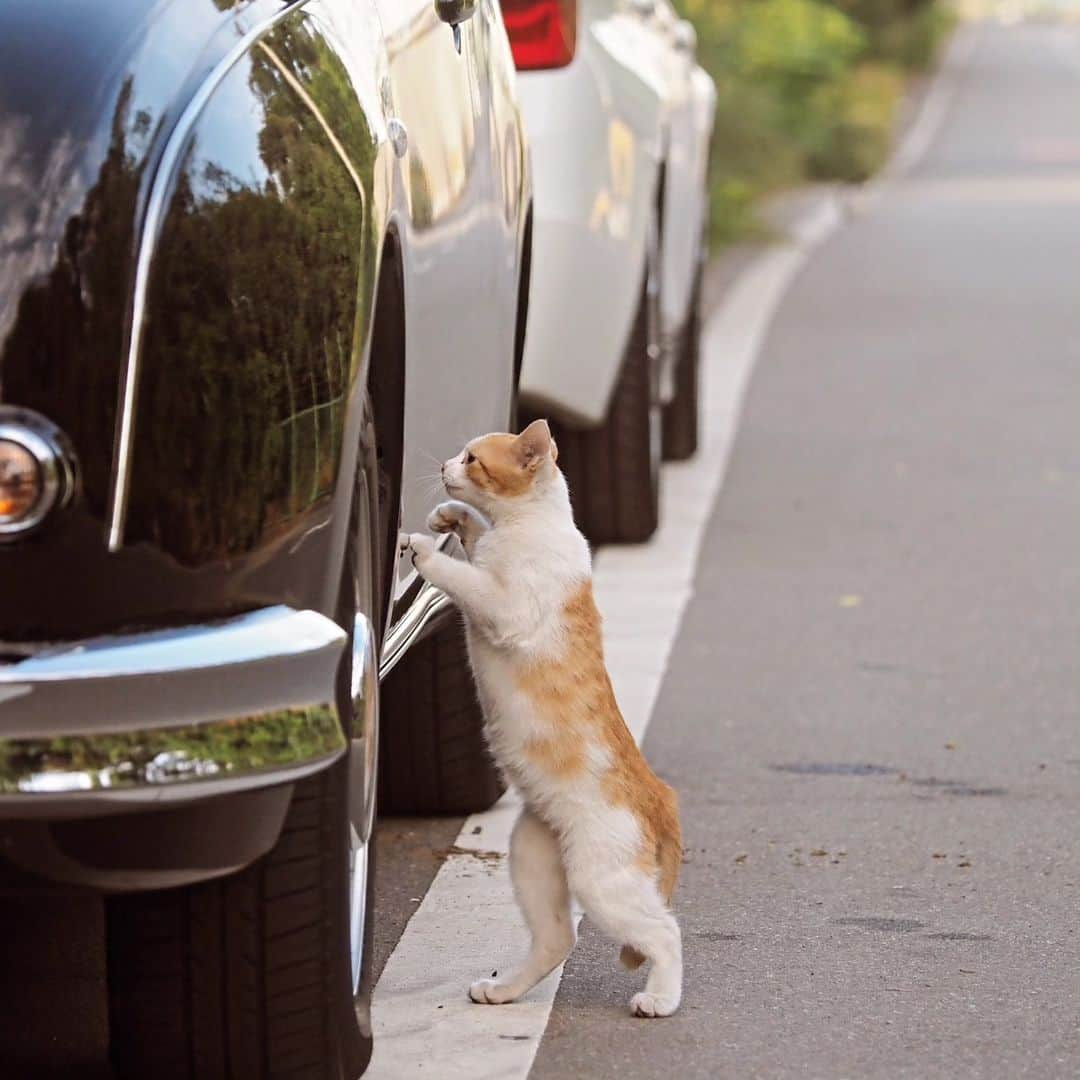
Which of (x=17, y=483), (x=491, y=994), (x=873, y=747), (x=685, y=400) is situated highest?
(x=17, y=483)

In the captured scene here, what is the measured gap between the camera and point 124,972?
353 centimetres

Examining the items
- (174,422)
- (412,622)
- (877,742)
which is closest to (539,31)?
(877,742)

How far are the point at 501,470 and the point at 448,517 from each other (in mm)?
116

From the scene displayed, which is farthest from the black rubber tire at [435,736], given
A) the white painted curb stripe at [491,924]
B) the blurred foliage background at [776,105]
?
the blurred foliage background at [776,105]

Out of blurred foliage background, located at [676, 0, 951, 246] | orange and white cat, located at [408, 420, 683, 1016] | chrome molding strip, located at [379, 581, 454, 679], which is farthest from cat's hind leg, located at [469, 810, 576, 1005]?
blurred foliage background, located at [676, 0, 951, 246]

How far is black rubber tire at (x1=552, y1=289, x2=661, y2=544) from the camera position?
26.7ft

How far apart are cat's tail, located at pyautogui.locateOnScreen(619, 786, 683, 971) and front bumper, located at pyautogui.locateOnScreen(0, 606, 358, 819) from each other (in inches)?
44.7

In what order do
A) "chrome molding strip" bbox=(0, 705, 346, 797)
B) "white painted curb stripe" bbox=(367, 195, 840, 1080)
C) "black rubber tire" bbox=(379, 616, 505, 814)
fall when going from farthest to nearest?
1. "black rubber tire" bbox=(379, 616, 505, 814)
2. "white painted curb stripe" bbox=(367, 195, 840, 1080)
3. "chrome molding strip" bbox=(0, 705, 346, 797)

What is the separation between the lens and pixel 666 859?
167 inches

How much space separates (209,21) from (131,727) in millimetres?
850

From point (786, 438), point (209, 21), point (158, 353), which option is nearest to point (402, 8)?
point (209, 21)

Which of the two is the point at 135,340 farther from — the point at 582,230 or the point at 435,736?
the point at 582,230

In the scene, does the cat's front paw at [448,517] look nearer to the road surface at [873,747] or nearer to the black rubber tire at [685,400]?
the road surface at [873,747]

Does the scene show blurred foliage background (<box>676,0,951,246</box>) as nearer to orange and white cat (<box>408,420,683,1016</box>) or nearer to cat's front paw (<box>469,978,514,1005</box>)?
orange and white cat (<box>408,420,683,1016</box>)
